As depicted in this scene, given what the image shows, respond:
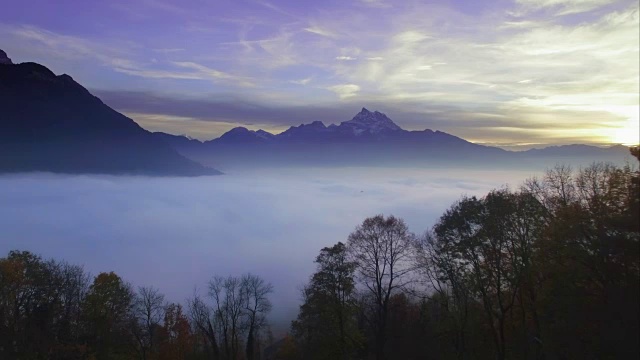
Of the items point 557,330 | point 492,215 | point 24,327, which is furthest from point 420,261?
point 24,327

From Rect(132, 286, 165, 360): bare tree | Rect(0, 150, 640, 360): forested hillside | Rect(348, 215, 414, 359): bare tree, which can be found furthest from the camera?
Rect(132, 286, 165, 360): bare tree

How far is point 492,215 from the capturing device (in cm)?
2628

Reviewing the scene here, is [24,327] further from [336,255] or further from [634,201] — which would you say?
[634,201]

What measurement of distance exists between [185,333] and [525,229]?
129ft

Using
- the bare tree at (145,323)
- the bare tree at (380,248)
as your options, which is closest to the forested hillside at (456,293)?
the bare tree at (380,248)

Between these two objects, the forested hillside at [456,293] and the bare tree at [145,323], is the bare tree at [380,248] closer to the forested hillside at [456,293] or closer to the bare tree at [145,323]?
the forested hillside at [456,293]

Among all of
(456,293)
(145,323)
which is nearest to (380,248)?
(456,293)

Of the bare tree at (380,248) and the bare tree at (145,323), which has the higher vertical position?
the bare tree at (380,248)

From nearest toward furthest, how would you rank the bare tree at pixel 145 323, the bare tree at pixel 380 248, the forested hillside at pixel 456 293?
the forested hillside at pixel 456 293 < the bare tree at pixel 380 248 < the bare tree at pixel 145 323

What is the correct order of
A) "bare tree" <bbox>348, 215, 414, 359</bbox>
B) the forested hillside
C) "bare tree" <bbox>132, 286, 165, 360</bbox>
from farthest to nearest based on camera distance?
1. "bare tree" <bbox>132, 286, 165, 360</bbox>
2. "bare tree" <bbox>348, 215, 414, 359</bbox>
3. the forested hillside

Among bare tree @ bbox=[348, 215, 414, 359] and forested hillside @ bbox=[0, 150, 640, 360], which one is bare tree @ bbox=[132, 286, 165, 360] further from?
bare tree @ bbox=[348, 215, 414, 359]

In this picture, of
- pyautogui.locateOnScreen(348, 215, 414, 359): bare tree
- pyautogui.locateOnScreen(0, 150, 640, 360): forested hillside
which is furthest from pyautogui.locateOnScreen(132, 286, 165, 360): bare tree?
pyautogui.locateOnScreen(348, 215, 414, 359): bare tree

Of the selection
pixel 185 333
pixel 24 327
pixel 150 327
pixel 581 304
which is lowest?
pixel 185 333

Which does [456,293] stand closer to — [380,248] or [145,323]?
[380,248]
